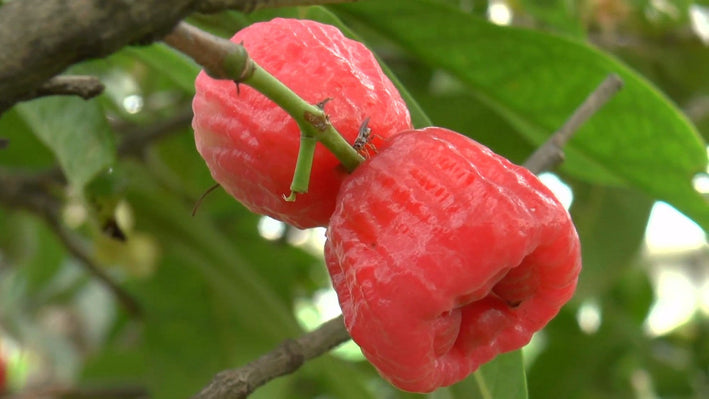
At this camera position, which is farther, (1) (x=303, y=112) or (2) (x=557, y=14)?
(2) (x=557, y=14)

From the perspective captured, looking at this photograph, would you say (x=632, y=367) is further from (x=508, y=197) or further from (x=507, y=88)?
(x=508, y=197)

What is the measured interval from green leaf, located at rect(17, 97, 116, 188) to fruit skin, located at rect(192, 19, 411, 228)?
0.71 ft

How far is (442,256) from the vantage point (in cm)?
58

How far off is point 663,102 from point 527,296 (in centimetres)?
45

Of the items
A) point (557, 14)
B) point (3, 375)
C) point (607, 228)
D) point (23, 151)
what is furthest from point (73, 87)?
point (3, 375)

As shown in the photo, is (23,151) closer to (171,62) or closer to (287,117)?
(171,62)

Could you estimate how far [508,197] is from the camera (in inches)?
23.8

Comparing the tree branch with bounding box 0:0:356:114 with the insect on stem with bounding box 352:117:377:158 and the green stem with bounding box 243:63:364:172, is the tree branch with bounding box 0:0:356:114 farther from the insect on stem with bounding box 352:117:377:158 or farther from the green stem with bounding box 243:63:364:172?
the insect on stem with bounding box 352:117:377:158

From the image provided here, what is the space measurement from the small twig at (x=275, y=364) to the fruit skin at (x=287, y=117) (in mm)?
119

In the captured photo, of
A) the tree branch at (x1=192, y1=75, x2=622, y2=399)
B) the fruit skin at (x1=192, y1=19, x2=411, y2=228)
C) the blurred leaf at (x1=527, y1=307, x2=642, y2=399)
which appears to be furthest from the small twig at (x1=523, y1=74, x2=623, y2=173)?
the blurred leaf at (x1=527, y1=307, x2=642, y2=399)

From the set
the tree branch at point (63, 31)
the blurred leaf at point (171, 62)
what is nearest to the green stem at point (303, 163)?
the tree branch at point (63, 31)

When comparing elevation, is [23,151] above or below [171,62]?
below

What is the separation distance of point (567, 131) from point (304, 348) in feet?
1.21

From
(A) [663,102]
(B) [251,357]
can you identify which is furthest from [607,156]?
(B) [251,357]
